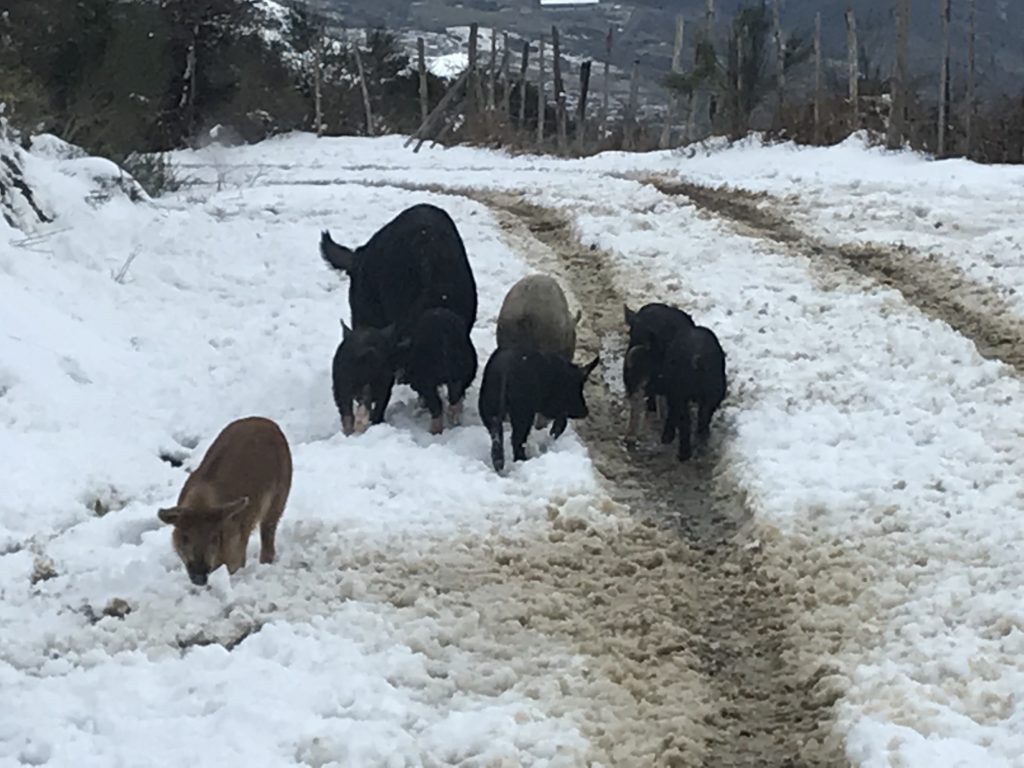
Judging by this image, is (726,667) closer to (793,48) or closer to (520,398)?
(520,398)

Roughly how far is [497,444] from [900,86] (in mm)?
13313

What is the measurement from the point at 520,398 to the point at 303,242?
6203 millimetres

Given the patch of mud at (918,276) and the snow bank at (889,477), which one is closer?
the snow bank at (889,477)

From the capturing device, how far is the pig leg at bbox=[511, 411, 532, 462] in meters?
8.07

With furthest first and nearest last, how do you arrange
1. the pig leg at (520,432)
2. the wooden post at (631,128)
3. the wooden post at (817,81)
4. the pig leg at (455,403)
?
the wooden post at (631,128) → the wooden post at (817,81) → the pig leg at (455,403) → the pig leg at (520,432)

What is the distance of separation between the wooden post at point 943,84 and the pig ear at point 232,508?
15247 millimetres

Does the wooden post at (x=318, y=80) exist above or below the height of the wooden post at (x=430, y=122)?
above

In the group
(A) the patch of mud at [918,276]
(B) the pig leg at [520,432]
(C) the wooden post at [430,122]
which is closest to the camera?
(B) the pig leg at [520,432]

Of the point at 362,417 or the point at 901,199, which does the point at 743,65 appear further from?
the point at 362,417

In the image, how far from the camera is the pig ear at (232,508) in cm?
579

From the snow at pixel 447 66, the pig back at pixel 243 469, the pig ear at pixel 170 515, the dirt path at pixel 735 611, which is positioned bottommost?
the dirt path at pixel 735 611

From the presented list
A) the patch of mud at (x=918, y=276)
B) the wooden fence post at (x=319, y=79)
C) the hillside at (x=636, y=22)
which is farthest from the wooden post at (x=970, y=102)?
the wooden fence post at (x=319, y=79)

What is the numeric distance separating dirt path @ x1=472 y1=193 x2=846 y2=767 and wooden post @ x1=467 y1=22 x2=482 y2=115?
2357cm

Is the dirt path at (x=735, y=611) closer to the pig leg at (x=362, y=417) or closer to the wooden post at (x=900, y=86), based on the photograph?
the pig leg at (x=362, y=417)
